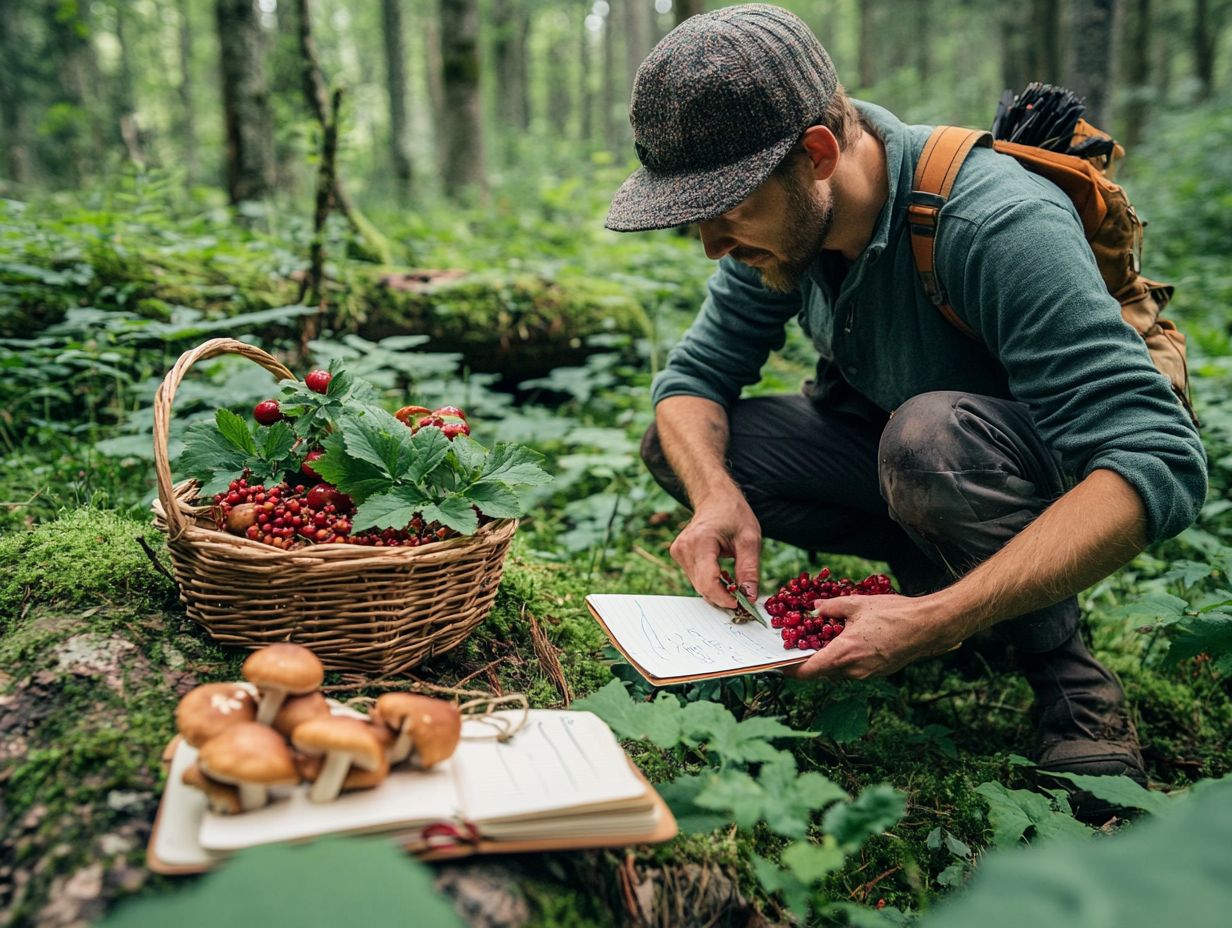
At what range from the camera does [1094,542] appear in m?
1.84

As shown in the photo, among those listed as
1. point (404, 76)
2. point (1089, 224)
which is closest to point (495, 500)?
point (1089, 224)

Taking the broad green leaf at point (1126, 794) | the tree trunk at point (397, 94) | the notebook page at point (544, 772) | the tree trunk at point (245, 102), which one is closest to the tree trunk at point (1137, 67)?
the tree trunk at point (397, 94)

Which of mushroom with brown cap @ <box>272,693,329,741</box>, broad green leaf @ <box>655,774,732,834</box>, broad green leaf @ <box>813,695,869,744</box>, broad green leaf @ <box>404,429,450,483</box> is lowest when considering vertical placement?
broad green leaf @ <box>813,695,869,744</box>

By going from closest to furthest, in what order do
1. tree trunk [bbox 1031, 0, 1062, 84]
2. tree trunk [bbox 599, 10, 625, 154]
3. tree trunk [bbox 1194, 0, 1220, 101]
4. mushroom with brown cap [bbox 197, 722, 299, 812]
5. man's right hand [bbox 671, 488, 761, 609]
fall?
mushroom with brown cap [bbox 197, 722, 299, 812] < man's right hand [bbox 671, 488, 761, 609] < tree trunk [bbox 1031, 0, 1062, 84] < tree trunk [bbox 1194, 0, 1220, 101] < tree trunk [bbox 599, 10, 625, 154]

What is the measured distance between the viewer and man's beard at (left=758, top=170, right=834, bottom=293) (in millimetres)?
2188

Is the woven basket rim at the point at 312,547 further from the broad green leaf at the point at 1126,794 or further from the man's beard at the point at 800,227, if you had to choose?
the broad green leaf at the point at 1126,794

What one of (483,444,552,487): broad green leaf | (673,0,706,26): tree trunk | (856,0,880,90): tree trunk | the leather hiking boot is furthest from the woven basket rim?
(856,0,880,90): tree trunk

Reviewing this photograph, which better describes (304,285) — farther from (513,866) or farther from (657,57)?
(513,866)

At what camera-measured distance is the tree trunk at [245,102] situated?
20.5 ft

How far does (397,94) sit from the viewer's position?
42.9 feet

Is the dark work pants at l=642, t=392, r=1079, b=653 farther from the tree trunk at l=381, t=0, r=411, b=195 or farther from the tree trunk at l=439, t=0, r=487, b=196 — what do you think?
the tree trunk at l=381, t=0, r=411, b=195

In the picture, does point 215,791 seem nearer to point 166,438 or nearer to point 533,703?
point 166,438

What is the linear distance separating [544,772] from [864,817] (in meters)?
0.52

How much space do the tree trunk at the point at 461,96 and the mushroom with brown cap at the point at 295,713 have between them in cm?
891
